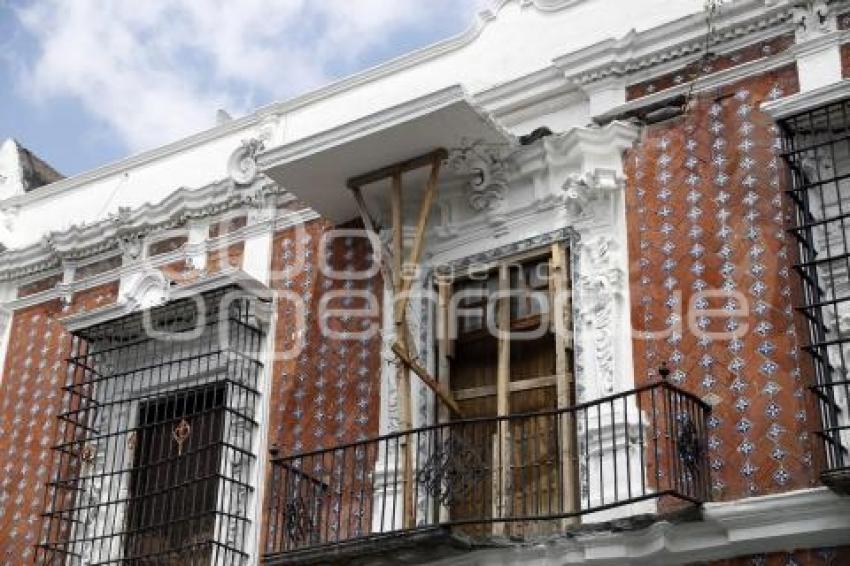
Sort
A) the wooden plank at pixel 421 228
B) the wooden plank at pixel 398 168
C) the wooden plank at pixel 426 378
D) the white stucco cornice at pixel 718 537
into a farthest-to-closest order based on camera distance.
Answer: the wooden plank at pixel 398 168
the wooden plank at pixel 421 228
the wooden plank at pixel 426 378
the white stucco cornice at pixel 718 537

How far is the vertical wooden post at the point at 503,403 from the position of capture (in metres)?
8.33

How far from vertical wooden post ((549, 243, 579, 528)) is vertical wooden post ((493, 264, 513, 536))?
0.33 meters

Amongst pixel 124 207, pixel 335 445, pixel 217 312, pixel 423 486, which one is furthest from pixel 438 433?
pixel 124 207

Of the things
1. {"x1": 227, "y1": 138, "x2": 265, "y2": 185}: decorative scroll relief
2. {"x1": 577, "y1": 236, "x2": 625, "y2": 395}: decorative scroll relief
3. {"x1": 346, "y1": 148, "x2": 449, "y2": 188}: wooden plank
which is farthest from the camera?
{"x1": 227, "y1": 138, "x2": 265, "y2": 185}: decorative scroll relief

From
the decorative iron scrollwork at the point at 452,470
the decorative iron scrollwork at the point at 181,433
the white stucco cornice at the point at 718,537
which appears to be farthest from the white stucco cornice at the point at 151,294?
the white stucco cornice at the point at 718,537

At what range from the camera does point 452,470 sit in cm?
815

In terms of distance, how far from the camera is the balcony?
25.5 feet

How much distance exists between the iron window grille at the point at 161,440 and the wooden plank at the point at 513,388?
1645mm

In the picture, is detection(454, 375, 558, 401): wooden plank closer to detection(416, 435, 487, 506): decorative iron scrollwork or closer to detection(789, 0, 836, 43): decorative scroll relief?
detection(416, 435, 487, 506): decorative iron scrollwork

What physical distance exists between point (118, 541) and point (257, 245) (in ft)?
8.03

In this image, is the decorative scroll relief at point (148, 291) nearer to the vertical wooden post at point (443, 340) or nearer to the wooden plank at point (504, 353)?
the vertical wooden post at point (443, 340)

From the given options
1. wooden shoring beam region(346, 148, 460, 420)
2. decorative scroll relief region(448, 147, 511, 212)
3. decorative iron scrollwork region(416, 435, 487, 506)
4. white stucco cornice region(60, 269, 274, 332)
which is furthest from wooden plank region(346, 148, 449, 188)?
decorative iron scrollwork region(416, 435, 487, 506)

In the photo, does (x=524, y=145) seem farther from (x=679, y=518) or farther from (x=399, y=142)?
(x=679, y=518)

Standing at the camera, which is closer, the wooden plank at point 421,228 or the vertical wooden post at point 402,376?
the vertical wooden post at point 402,376
